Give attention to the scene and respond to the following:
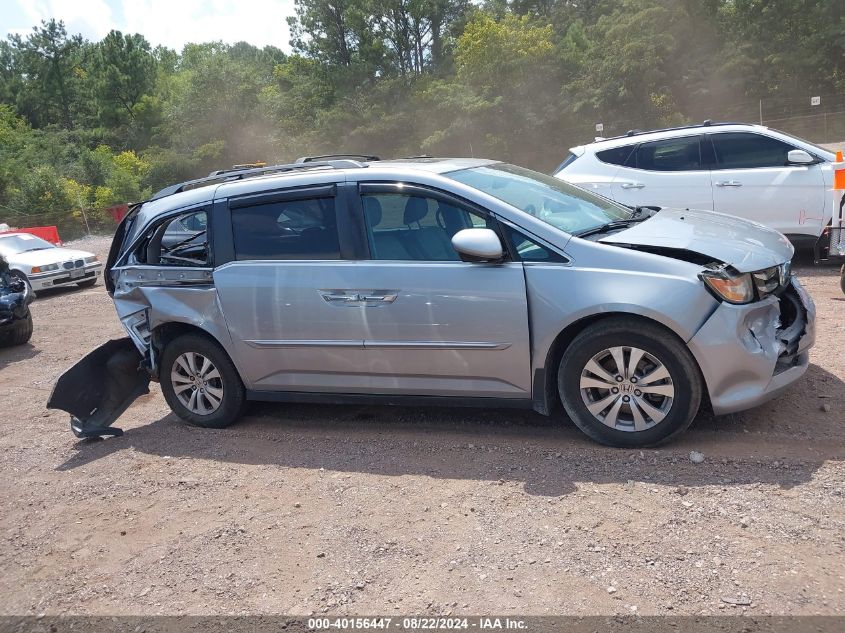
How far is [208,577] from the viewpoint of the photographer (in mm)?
3535

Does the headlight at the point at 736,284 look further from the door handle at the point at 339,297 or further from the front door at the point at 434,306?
the door handle at the point at 339,297

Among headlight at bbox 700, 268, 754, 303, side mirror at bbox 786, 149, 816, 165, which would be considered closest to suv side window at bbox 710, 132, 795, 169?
side mirror at bbox 786, 149, 816, 165

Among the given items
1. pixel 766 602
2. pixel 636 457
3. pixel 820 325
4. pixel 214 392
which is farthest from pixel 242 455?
pixel 820 325

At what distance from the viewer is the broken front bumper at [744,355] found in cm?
395

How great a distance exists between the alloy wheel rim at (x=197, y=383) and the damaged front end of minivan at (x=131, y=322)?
0.72 feet

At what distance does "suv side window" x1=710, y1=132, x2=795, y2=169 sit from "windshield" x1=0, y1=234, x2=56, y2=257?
1431 centimetres

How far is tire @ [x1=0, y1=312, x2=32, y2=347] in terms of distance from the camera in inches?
384

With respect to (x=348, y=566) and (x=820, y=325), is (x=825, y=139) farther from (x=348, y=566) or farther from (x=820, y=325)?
(x=348, y=566)

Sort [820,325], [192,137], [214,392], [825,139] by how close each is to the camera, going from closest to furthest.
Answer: [214,392] < [820,325] < [825,139] < [192,137]

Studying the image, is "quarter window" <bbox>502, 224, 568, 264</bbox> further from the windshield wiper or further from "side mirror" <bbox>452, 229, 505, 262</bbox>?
the windshield wiper

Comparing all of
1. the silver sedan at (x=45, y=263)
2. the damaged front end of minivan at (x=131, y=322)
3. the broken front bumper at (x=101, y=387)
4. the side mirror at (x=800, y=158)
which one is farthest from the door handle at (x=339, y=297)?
the silver sedan at (x=45, y=263)

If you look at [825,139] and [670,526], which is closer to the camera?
[670,526]

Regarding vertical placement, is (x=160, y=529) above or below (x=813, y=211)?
below

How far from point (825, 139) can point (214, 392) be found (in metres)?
30.8
